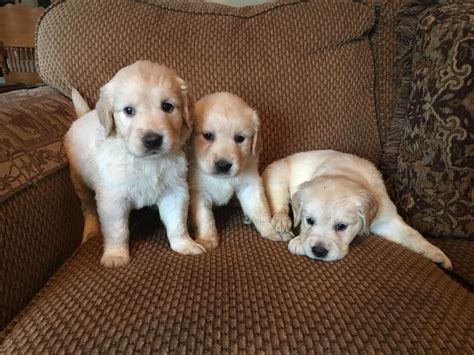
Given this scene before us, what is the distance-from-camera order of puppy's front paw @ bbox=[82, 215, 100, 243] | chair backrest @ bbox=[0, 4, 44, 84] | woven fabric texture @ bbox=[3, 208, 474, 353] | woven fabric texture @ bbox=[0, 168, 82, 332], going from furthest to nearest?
chair backrest @ bbox=[0, 4, 44, 84], puppy's front paw @ bbox=[82, 215, 100, 243], woven fabric texture @ bbox=[0, 168, 82, 332], woven fabric texture @ bbox=[3, 208, 474, 353]

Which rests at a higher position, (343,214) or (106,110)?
(106,110)

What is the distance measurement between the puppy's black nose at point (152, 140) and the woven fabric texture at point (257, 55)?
61cm

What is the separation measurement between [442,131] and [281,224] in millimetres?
668

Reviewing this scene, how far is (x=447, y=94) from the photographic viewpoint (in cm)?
160

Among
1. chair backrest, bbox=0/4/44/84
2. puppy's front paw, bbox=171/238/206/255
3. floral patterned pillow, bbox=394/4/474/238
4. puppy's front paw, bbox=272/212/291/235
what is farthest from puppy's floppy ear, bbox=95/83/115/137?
chair backrest, bbox=0/4/44/84

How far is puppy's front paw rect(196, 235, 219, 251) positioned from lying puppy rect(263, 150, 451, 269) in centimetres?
24

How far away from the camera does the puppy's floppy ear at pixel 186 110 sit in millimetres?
1478

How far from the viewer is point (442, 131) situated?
1.61 metres

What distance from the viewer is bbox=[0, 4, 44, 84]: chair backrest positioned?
139 inches

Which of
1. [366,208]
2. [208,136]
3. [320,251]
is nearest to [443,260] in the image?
[366,208]

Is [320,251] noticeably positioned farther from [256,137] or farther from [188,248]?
[256,137]

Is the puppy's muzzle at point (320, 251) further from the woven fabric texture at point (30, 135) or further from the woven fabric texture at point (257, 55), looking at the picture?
the woven fabric texture at point (30, 135)

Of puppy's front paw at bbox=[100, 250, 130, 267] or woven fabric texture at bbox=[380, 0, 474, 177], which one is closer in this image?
puppy's front paw at bbox=[100, 250, 130, 267]

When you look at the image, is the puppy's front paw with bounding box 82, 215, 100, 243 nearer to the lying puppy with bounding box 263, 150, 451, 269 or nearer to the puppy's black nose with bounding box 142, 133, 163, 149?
the puppy's black nose with bounding box 142, 133, 163, 149
